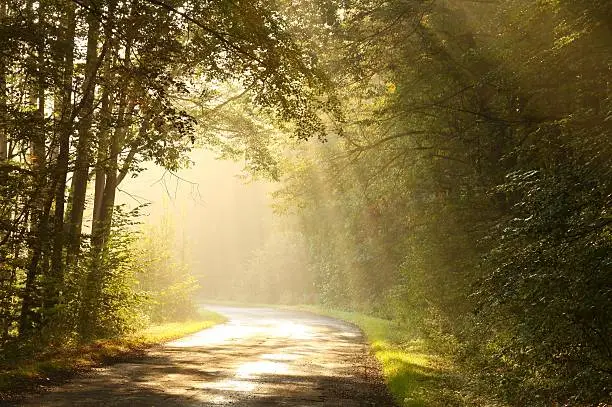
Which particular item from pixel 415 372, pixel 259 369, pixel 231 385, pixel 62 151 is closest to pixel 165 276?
pixel 62 151

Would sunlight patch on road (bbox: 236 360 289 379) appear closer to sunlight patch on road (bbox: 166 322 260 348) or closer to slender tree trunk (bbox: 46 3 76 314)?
slender tree trunk (bbox: 46 3 76 314)

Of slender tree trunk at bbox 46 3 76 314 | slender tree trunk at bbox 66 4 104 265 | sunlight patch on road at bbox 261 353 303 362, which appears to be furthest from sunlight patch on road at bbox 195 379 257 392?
slender tree trunk at bbox 66 4 104 265

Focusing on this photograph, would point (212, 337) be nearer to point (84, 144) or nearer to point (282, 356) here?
point (282, 356)

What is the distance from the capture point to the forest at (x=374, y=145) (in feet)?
25.2

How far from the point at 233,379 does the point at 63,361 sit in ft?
11.7

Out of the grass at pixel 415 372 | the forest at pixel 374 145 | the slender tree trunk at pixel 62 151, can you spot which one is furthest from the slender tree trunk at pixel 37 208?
the grass at pixel 415 372

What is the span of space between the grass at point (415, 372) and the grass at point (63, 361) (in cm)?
613

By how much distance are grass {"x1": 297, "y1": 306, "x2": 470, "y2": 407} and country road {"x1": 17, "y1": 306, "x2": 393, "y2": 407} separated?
1.22 feet

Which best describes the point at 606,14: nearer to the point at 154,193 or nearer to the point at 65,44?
the point at 65,44

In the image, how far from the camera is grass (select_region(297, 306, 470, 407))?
10102mm

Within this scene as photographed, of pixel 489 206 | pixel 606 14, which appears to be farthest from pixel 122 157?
pixel 606 14

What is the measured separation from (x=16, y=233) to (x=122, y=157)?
520cm

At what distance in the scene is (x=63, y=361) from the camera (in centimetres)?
1237

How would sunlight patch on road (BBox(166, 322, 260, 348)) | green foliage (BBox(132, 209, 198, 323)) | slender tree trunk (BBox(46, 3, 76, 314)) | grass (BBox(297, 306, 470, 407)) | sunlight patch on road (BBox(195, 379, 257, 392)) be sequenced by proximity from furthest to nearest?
1. green foliage (BBox(132, 209, 198, 323))
2. sunlight patch on road (BBox(166, 322, 260, 348))
3. slender tree trunk (BBox(46, 3, 76, 314))
4. sunlight patch on road (BBox(195, 379, 257, 392))
5. grass (BBox(297, 306, 470, 407))
